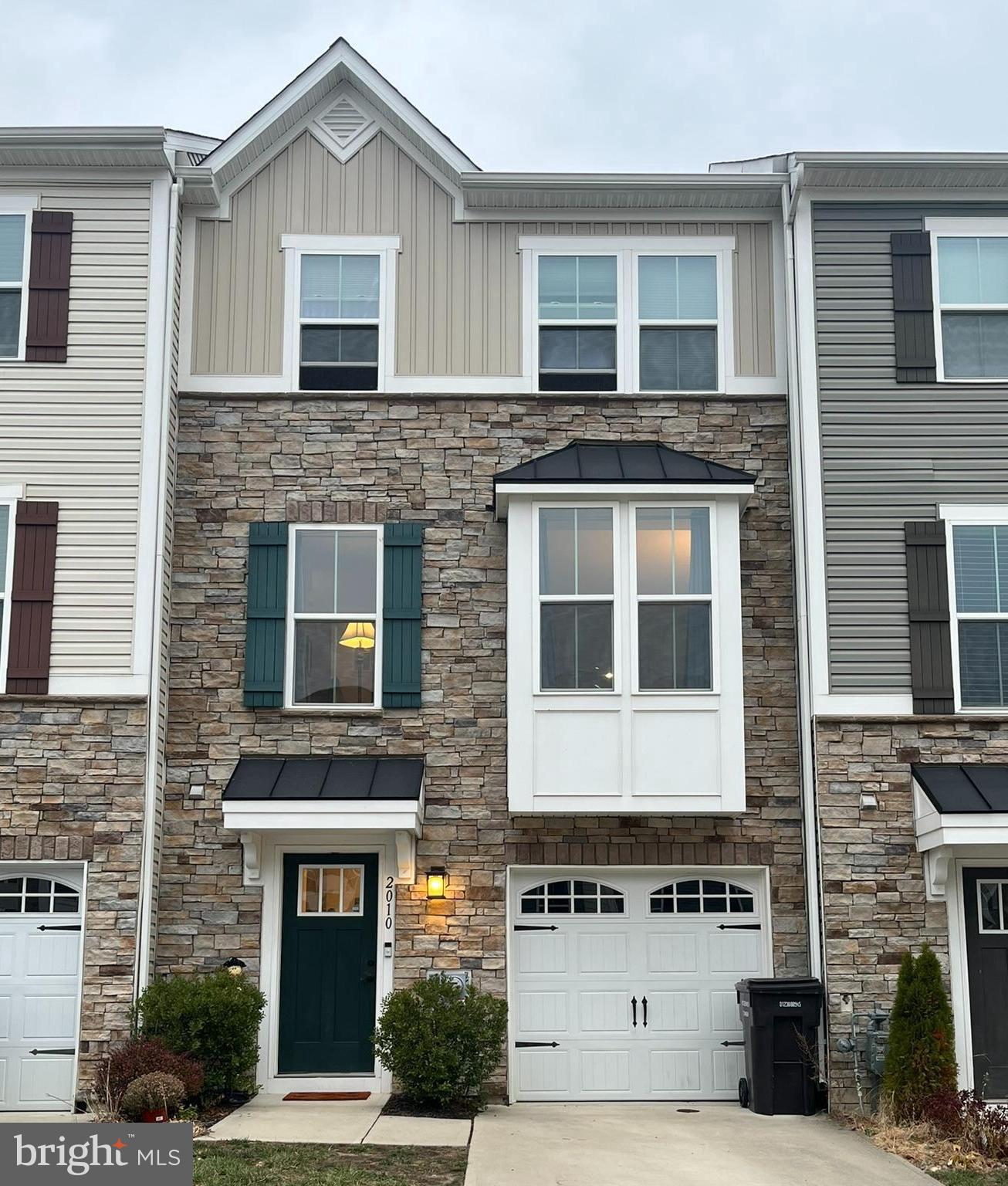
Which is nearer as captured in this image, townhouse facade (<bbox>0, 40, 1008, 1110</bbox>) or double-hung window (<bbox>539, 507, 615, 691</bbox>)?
townhouse facade (<bbox>0, 40, 1008, 1110</bbox>)

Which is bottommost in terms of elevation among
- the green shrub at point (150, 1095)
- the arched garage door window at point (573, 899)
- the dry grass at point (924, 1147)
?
the dry grass at point (924, 1147)

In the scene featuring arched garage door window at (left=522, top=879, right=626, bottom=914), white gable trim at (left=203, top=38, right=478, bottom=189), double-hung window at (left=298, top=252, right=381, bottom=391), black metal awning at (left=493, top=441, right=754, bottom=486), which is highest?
white gable trim at (left=203, top=38, right=478, bottom=189)

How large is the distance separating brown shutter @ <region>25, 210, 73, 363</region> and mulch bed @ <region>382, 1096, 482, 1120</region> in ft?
23.6

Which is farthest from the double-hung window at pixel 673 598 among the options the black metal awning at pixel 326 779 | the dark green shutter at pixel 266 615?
the dark green shutter at pixel 266 615

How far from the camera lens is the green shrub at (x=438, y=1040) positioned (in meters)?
11.4

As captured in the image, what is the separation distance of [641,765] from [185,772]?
4.10m

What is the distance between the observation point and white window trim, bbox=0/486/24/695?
41.1 ft

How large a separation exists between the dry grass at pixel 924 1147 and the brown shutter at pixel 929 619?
138 inches

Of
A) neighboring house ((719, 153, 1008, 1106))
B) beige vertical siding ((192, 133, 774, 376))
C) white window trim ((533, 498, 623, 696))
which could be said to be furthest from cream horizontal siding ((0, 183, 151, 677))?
neighboring house ((719, 153, 1008, 1106))

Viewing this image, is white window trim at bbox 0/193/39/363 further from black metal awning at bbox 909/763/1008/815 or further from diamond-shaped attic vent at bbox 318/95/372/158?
black metal awning at bbox 909/763/1008/815

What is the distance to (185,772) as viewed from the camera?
12.8 metres

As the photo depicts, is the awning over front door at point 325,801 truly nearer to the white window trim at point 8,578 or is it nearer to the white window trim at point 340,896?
the white window trim at point 340,896

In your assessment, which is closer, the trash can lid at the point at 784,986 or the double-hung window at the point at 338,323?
the trash can lid at the point at 784,986

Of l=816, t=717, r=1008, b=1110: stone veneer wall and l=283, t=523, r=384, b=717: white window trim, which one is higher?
l=283, t=523, r=384, b=717: white window trim
